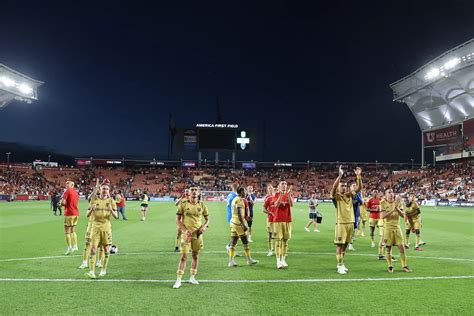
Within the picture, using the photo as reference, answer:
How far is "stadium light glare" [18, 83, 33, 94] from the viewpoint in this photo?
161 ft

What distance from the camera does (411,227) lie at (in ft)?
50.4

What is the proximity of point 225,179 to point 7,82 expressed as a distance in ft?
155

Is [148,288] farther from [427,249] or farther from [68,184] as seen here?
[427,249]

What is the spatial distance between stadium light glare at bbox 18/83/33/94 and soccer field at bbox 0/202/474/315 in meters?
39.6

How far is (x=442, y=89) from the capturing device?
212ft

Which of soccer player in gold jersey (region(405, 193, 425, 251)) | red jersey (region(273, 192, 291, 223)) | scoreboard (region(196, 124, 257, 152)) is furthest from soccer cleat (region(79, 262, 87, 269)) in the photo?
scoreboard (region(196, 124, 257, 152))

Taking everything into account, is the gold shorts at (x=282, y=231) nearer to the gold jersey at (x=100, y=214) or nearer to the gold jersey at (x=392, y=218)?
the gold jersey at (x=392, y=218)

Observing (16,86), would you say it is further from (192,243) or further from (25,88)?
(192,243)

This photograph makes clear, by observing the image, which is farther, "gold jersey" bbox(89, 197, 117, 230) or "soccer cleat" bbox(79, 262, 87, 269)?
"soccer cleat" bbox(79, 262, 87, 269)

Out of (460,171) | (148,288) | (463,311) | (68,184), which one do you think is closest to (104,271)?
(148,288)

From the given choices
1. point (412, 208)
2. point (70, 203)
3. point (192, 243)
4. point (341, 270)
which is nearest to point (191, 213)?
point (192, 243)

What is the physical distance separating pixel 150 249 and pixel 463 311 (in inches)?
415

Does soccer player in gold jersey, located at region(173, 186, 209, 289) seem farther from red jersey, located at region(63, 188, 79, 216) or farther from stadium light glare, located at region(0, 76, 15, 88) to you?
stadium light glare, located at region(0, 76, 15, 88)

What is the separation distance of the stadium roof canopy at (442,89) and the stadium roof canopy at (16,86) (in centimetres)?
5466
